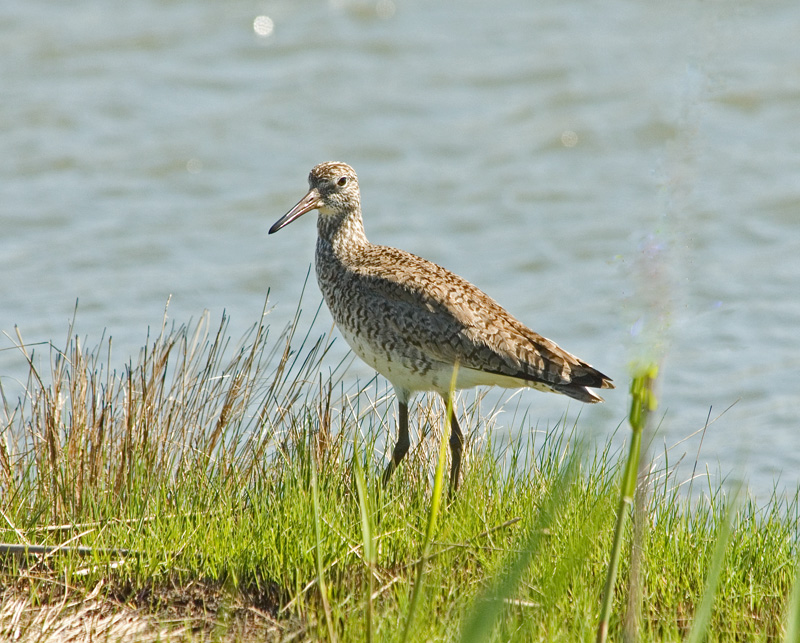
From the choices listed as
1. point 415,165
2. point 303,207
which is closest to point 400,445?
point 303,207

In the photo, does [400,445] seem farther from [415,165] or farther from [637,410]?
[415,165]

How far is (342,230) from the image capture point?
6230 mm

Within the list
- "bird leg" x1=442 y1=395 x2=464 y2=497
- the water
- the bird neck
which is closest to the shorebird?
"bird leg" x1=442 y1=395 x2=464 y2=497

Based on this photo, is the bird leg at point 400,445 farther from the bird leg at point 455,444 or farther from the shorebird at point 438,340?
the bird leg at point 455,444

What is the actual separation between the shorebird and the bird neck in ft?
A: 1.09

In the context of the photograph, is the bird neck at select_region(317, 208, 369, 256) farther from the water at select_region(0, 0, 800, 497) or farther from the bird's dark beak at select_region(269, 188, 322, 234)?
the water at select_region(0, 0, 800, 497)

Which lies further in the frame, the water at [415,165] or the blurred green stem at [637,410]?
the water at [415,165]

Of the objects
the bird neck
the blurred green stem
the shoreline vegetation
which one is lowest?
the shoreline vegetation

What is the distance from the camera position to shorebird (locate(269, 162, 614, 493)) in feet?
17.4

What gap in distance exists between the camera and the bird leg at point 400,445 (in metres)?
4.96

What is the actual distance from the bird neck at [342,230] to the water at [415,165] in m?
1.92

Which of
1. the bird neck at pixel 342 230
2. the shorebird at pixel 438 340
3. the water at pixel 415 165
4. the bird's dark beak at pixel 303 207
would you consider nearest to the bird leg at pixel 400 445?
the shorebird at pixel 438 340

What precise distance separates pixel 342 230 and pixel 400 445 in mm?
1474

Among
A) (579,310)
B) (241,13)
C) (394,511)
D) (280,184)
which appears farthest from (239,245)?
(394,511)
